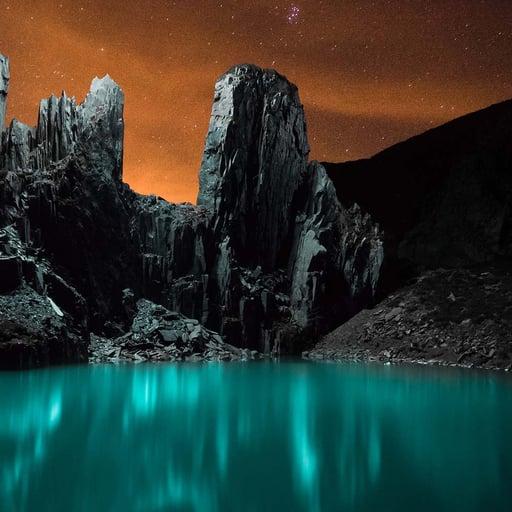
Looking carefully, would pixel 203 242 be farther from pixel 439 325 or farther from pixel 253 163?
pixel 439 325

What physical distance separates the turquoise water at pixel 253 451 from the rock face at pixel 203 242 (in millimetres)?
25387

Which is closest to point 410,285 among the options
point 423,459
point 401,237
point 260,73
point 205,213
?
point 401,237

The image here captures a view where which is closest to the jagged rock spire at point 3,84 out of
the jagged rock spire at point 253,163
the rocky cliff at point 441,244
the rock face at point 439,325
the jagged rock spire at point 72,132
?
the jagged rock spire at point 72,132

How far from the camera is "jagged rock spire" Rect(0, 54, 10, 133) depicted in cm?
5641

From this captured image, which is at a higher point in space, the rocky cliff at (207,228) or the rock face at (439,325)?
the rocky cliff at (207,228)

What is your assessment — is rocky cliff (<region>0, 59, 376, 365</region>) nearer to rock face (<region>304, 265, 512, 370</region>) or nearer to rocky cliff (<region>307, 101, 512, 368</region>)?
rock face (<region>304, 265, 512, 370</region>)

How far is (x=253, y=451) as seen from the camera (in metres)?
12.7

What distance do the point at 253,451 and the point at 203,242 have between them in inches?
2221

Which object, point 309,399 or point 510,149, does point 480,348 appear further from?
point 510,149

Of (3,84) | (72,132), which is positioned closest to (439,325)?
(72,132)

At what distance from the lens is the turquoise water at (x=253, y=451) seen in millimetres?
9078

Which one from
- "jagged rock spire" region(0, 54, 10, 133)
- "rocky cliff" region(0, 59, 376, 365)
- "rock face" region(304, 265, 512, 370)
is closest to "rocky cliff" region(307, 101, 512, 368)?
"rock face" region(304, 265, 512, 370)

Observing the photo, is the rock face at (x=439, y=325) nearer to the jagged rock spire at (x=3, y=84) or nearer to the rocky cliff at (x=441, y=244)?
the rocky cliff at (x=441, y=244)

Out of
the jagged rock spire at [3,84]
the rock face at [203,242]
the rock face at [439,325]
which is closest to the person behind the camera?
the rock face at [439,325]
